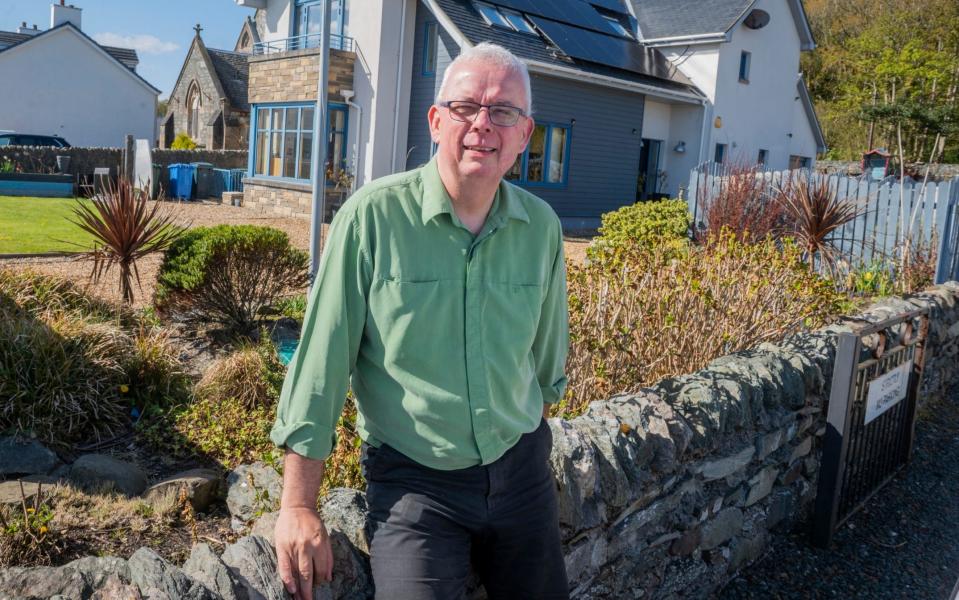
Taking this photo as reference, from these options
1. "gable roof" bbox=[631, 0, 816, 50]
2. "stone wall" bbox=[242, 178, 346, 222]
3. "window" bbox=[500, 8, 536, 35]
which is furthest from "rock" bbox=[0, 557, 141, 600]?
"gable roof" bbox=[631, 0, 816, 50]

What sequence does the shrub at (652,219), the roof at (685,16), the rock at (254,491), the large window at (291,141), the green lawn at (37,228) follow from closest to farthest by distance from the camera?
the rock at (254,491) < the shrub at (652,219) < the green lawn at (37,228) < the large window at (291,141) < the roof at (685,16)

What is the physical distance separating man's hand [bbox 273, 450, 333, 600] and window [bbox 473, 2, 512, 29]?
58.5ft

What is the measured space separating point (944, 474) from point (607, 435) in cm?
382

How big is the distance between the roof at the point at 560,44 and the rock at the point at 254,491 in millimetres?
14439

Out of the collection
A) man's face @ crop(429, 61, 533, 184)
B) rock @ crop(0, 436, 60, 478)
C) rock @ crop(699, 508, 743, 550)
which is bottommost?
rock @ crop(0, 436, 60, 478)

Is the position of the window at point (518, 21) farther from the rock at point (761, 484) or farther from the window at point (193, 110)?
the window at point (193, 110)

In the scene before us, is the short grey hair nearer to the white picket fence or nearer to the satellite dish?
the white picket fence

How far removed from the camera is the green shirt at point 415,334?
6.56 feet

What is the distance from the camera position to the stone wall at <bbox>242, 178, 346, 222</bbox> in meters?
19.0

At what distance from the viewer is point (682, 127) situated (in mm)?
23656

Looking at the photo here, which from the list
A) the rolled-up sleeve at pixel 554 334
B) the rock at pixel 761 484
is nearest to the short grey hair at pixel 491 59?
the rolled-up sleeve at pixel 554 334

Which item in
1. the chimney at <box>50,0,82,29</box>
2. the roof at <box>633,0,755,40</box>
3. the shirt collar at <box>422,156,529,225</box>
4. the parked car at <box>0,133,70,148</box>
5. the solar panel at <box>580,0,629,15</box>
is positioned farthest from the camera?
the chimney at <box>50,0,82,29</box>

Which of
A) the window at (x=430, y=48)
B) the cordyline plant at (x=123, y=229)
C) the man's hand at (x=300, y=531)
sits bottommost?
the man's hand at (x=300, y=531)

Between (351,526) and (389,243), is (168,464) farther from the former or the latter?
(389,243)
